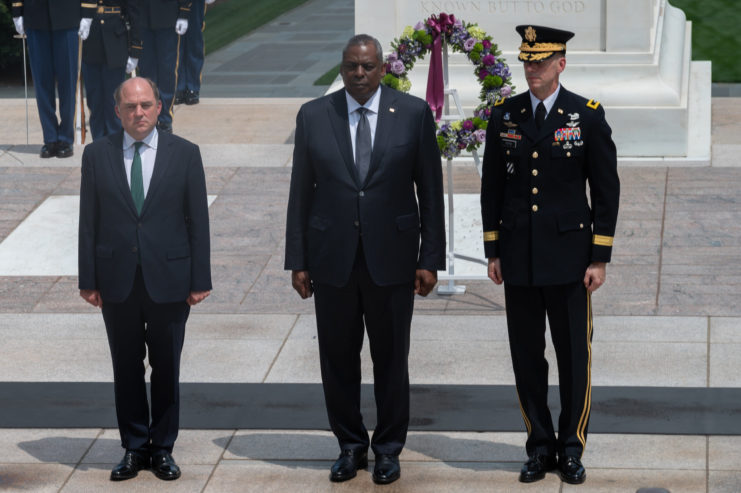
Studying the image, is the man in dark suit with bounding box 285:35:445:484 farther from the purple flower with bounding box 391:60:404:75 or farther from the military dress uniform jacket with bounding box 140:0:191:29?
the military dress uniform jacket with bounding box 140:0:191:29

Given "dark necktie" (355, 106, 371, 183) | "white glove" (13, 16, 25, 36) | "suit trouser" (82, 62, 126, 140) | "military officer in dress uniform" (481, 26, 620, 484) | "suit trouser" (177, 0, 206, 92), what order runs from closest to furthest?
"military officer in dress uniform" (481, 26, 620, 484)
"dark necktie" (355, 106, 371, 183)
"white glove" (13, 16, 25, 36)
"suit trouser" (82, 62, 126, 140)
"suit trouser" (177, 0, 206, 92)

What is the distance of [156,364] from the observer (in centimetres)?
606

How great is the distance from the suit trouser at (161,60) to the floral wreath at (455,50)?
247 inches

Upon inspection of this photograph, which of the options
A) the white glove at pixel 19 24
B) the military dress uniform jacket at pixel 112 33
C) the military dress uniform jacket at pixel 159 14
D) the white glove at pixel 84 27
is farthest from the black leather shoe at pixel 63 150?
the military dress uniform jacket at pixel 159 14

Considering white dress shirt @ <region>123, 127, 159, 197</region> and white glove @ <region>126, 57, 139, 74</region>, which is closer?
white dress shirt @ <region>123, 127, 159, 197</region>

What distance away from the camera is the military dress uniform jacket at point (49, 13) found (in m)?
13.3

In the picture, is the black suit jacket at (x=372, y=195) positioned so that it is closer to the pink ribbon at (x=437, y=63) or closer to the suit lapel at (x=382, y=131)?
the suit lapel at (x=382, y=131)

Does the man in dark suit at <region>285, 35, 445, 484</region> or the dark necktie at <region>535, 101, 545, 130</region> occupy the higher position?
the dark necktie at <region>535, 101, 545, 130</region>

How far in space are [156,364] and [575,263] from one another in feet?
6.35

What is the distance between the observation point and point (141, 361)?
610cm

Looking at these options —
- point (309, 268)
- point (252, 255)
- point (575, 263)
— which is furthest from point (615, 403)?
point (252, 255)

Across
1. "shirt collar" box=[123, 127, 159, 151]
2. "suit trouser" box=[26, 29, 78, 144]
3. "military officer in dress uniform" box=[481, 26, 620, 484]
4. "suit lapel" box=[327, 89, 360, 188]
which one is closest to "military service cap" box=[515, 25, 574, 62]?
"military officer in dress uniform" box=[481, 26, 620, 484]

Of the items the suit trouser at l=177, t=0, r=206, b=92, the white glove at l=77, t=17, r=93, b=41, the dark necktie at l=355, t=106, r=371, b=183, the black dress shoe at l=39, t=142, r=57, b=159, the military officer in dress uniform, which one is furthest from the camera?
the suit trouser at l=177, t=0, r=206, b=92

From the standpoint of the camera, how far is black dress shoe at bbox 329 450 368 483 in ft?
19.7
